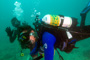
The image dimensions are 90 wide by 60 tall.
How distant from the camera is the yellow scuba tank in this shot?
215 cm

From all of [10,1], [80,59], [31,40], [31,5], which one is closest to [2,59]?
[80,59]

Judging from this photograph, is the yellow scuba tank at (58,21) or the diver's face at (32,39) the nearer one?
the yellow scuba tank at (58,21)

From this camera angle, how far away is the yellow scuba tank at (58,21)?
2152mm

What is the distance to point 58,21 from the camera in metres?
2.22

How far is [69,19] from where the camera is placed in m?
2.40

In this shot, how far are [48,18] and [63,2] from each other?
126 m

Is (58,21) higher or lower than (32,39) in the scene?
higher

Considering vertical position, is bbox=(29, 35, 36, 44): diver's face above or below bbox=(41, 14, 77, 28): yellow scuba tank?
below

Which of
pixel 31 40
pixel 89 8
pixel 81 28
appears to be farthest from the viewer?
pixel 89 8

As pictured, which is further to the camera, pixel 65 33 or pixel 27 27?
pixel 27 27

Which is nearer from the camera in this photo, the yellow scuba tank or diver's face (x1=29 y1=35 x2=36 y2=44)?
the yellow scuba tank

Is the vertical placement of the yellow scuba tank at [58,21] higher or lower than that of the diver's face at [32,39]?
higher

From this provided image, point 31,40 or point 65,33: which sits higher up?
point 65,33

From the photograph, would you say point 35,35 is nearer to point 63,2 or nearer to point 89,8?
point 89,8
